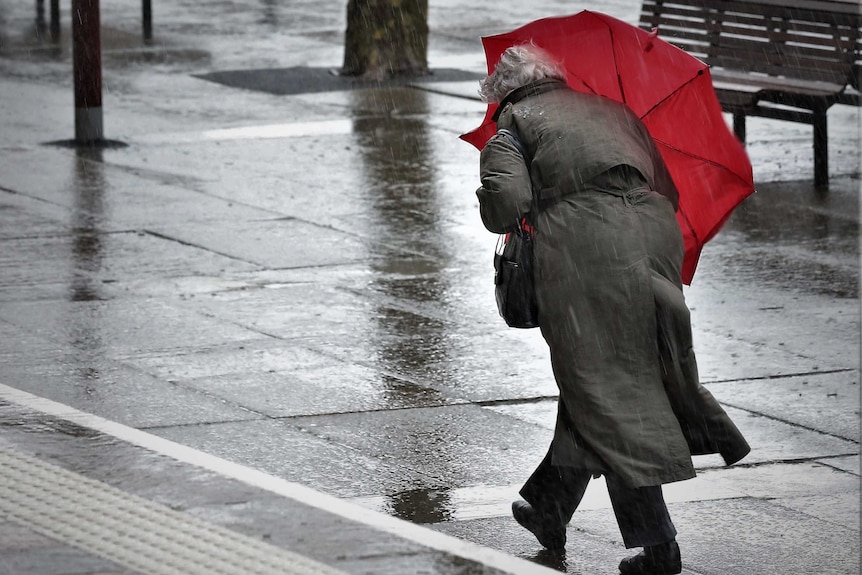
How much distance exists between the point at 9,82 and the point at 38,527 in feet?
37.5

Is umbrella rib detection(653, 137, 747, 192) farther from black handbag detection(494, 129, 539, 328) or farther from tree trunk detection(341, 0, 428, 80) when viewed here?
tree trunk detection(341, 0, 428, 80)

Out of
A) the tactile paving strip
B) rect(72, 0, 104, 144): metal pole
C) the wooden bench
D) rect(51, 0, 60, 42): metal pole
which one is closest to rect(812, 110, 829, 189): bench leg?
the wooden bench

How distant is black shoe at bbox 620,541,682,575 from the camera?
193 inches

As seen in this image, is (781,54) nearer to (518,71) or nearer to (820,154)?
(820,154)

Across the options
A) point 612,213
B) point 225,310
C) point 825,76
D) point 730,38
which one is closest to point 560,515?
point 612,213

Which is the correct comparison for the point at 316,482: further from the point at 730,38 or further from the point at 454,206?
the point at 730,38

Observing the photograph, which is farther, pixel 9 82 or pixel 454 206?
pixel 9 82

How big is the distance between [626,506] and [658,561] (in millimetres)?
199

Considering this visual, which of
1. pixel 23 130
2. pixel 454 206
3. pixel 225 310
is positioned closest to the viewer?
pixel 225 310

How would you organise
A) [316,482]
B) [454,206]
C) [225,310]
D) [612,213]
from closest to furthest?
[612,213] < [316,482] < [225,310] < [454,206]

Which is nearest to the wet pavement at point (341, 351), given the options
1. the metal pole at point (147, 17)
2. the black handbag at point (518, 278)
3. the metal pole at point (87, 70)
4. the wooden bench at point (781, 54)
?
the metal pole at point (87, 70)

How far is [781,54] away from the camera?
12.6 metres

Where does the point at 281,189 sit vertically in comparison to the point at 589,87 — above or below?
below

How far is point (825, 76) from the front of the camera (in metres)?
12.1
